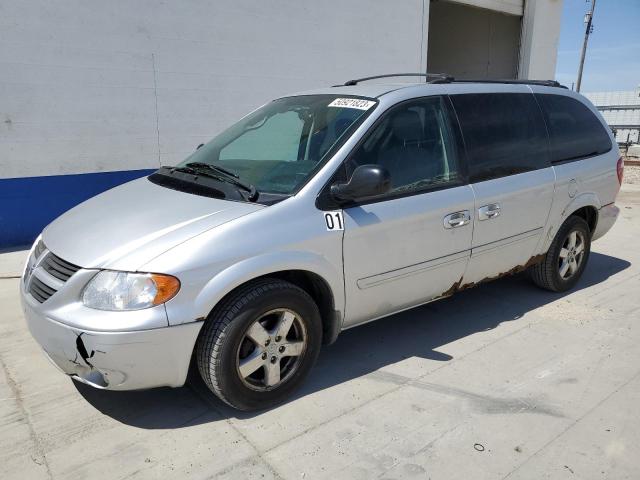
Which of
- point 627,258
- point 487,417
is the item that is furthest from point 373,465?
point 627,258

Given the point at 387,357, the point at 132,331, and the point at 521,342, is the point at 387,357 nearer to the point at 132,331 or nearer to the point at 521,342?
the point at 521,342

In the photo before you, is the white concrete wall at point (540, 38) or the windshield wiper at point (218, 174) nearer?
the windshield wiper at point (218, 174)

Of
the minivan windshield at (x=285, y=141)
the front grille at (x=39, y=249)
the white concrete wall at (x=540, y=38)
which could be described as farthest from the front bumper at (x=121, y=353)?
the white concrete wall at (x=540, y=38)

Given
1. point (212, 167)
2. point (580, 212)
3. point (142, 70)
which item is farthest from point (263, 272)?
point (142, 70)

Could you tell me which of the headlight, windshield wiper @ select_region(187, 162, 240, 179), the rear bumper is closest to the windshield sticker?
windshield wiper @ select_region(187, 162, 240, 179)

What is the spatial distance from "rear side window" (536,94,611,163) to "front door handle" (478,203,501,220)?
2.92 ft

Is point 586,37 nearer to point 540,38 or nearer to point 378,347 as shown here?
point 540,38

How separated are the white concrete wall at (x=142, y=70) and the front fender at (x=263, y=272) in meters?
4.57

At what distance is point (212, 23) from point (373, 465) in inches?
248

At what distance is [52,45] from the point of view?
5.98m

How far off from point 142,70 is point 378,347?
15.9 ft

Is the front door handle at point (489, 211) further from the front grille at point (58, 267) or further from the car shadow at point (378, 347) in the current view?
the front grille at point (58, 267)

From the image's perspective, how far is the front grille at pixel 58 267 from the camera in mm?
2670

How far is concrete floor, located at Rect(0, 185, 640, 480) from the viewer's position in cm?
254
